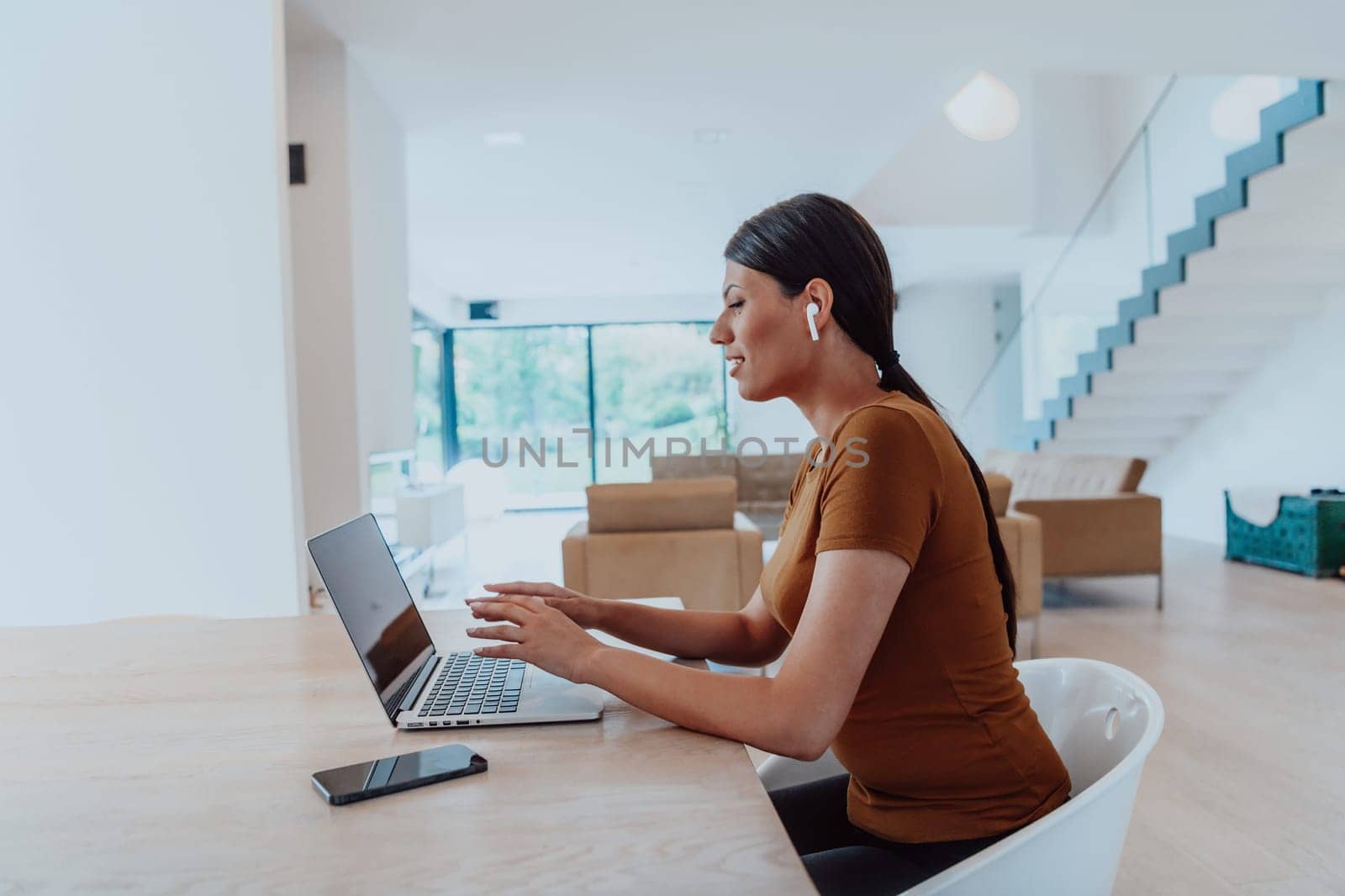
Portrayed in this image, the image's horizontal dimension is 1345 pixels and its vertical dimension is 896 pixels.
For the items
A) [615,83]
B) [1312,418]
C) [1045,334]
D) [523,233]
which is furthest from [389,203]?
[1312,418]

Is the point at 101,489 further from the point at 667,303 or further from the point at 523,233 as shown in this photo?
the point at 667,303

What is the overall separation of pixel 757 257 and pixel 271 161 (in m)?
2.06

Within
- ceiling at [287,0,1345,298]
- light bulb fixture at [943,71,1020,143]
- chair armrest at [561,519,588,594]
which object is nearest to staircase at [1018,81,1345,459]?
ceiling at [287,0,1345,298]

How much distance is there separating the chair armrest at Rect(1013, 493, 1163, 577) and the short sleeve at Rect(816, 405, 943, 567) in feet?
12.7

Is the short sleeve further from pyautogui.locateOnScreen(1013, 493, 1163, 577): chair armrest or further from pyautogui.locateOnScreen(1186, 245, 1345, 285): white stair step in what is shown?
pyautogui.locateOnScreen(1186, 245, 1345, 285): white stair step

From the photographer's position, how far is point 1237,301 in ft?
19.3

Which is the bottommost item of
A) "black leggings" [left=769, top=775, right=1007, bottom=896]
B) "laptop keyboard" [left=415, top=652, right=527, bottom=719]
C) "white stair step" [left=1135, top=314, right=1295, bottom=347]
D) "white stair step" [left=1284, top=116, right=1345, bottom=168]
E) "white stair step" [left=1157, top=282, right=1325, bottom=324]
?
"black leggings" [left=769, top=775, right=1007, bottom=896]

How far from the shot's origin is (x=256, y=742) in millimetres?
886

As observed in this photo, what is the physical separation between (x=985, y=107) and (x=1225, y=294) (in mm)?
2106

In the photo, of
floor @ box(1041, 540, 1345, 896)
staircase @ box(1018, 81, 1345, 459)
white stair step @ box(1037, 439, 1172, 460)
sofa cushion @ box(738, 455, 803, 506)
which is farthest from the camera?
sofa cushion @ box(738, 455, 803, 506)

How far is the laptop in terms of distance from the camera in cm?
92

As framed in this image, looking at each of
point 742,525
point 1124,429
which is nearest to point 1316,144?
point 1124,429

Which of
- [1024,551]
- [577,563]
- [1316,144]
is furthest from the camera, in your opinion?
[1316,144]

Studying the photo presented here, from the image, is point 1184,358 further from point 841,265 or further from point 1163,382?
point 841,265
